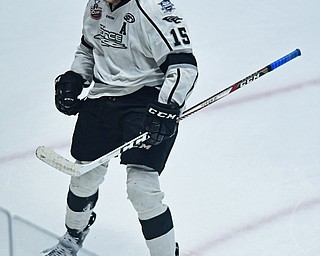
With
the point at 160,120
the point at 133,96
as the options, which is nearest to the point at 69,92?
the point at 133,96

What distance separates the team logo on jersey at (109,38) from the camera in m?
2.03

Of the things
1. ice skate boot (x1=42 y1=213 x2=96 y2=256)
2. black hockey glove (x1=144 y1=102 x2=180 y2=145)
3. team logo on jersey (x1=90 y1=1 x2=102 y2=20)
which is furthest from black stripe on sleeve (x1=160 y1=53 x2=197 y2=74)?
ice skate boot (x1=42 y1=213 x2=96 y2=256)

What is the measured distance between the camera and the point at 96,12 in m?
2.09

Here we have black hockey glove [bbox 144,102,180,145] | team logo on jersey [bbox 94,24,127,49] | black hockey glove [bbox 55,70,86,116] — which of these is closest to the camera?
black hockey glove [bbox 144,102,180,145]

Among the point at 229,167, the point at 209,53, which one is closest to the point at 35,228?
the point at 229,167

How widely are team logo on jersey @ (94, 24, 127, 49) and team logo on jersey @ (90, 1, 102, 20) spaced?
3 cm

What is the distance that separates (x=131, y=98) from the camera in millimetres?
2059

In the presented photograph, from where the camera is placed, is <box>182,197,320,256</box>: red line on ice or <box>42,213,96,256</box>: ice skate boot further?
<box>182,197,320,256</box>: red line on ice

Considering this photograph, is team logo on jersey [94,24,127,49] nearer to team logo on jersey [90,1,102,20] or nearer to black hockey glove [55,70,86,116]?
team logo on jersey [90,1,102,20]

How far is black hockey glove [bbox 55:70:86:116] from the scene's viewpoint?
2150 mm

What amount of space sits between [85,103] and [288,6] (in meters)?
1.99

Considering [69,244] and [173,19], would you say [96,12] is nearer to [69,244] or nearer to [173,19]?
[173,19]

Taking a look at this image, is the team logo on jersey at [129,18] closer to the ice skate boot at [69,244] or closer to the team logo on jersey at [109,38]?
the team logo on jersey at [109,38]

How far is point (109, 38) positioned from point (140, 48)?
9cm
